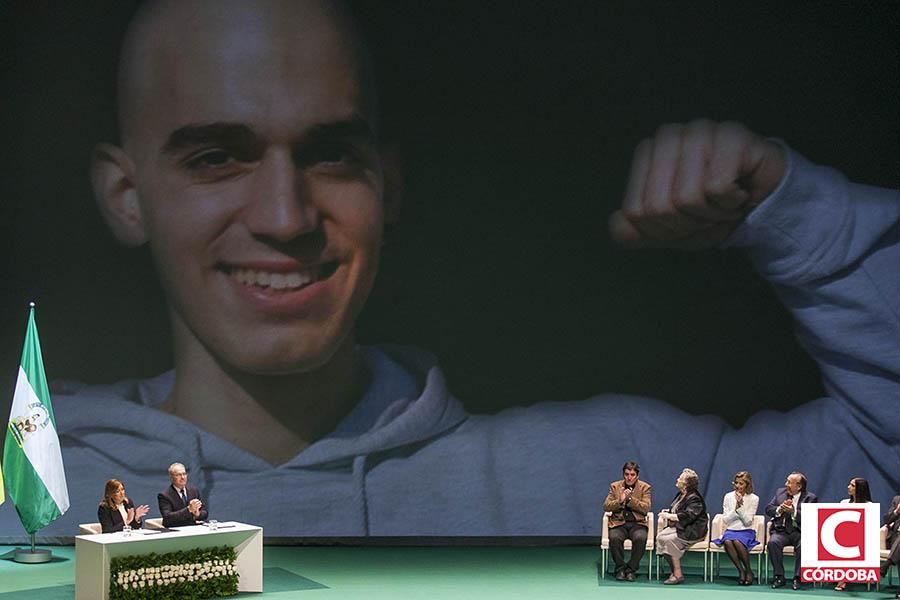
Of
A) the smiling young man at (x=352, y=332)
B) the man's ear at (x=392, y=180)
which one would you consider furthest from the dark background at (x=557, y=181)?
the smiling young man at (x=352, y=332)

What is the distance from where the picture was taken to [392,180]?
11.4 metres

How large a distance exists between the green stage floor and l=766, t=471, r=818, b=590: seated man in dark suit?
0.80ft

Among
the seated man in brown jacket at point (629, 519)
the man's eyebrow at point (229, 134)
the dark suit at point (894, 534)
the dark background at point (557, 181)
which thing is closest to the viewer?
the dark suit at point (894, 534)

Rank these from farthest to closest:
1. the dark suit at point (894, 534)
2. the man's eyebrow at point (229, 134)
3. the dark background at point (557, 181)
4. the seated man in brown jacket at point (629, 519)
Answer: the dark background at point (557, 181)
the man's eyebrow at point (229, 134)
the seated man in brown jacket at point (629, 519)
the dark suit at point (894, 534)

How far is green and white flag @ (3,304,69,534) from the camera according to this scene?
10641 mm

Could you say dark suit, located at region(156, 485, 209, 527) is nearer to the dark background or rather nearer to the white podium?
the white podium

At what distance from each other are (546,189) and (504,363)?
1.55 m

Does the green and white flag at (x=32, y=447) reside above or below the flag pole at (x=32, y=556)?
above

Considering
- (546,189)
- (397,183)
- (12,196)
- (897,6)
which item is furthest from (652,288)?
(12,196)

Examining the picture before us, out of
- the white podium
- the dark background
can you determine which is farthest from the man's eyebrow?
the white podium

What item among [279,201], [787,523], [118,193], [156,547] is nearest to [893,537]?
[787,523]

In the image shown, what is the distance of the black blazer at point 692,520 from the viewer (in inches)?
374

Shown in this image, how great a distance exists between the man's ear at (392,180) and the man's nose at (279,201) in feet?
2.33

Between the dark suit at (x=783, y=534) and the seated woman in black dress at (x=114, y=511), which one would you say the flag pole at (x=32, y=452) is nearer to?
the seated woman in black dress at (x=114, y=511)
